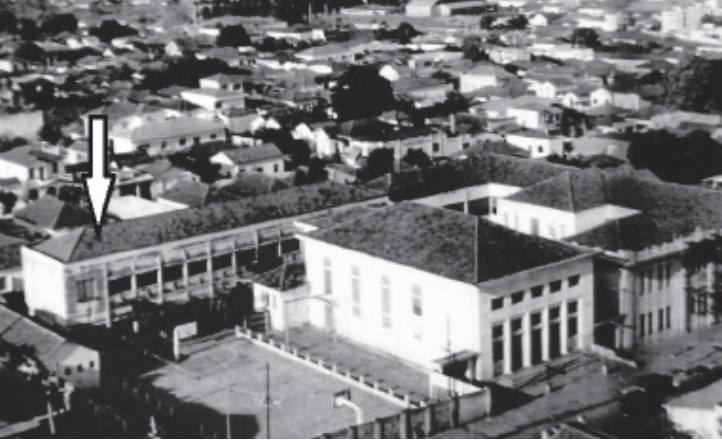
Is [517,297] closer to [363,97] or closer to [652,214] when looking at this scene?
[652,214]

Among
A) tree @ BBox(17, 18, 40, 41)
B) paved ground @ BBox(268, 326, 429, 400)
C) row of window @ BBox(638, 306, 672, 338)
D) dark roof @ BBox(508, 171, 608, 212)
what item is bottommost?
paved ground @ BBox(268, 326, 429, 400)

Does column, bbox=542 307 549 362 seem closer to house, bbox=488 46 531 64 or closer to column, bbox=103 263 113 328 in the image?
column, bbox=103 263 113 328

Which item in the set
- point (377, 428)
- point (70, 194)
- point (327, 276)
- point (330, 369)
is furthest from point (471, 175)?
point (377, 428)

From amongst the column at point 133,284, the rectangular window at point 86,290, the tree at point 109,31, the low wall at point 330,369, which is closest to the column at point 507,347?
the low wall at point 330,369

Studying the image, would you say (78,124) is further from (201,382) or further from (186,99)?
(201,382)

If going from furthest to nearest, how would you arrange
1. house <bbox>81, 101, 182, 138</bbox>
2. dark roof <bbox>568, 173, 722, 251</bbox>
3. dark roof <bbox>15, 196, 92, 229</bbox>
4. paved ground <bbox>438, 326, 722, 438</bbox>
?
house <bbox>81, 101, 182, 138</bbox> → dark roof <bbox>15, 196, 92, 229</bbox> → dark roof <bbox>568, 173, 722, 251</bbox> → paved ground <bbox>438, 326, 722, 438</bbox>

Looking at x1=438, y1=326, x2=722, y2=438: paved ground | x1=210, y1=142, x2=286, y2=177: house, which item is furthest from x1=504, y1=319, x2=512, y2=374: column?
x1=210, y1=142, x2=286, y2=177: house

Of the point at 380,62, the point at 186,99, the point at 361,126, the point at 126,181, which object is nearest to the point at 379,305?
the point at 126,181
